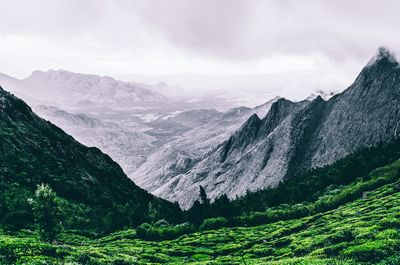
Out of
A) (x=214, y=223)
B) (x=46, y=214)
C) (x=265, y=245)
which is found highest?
(x=46, y=214)

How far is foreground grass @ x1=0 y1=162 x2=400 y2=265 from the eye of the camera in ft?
178

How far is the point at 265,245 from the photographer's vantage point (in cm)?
9212

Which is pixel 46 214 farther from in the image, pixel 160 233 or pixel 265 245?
pixel 265 245

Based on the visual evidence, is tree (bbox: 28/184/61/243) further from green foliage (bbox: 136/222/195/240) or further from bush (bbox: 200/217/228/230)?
bush (bbox: 200/217/228/230)

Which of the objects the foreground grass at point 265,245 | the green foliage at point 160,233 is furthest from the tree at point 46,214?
the green foliage at point 160,233

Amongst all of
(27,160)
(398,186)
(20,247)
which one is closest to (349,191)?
(398,186)

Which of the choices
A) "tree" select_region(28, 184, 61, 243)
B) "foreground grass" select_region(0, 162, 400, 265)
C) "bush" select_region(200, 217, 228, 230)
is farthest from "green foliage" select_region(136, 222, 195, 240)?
"tree" select_region(28, 184, 61, 243)

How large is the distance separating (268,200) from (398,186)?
64.9 meters

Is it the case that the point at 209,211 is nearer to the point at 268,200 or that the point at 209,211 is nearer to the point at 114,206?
the point at 268,200

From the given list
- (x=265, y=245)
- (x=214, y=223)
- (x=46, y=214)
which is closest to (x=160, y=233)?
(x=214, y=223)

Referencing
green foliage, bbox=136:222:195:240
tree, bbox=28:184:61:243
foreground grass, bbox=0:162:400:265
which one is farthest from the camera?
green foliage, bbox=136:222:195:240

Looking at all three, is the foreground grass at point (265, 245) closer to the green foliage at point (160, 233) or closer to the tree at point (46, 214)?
the green foliage at point (160, 233)

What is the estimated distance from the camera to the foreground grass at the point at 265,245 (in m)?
54.3

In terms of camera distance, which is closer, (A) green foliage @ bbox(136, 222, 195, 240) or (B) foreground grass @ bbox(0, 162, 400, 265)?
(B) foreground grass @ bbox(0, 162, 400, 265)
